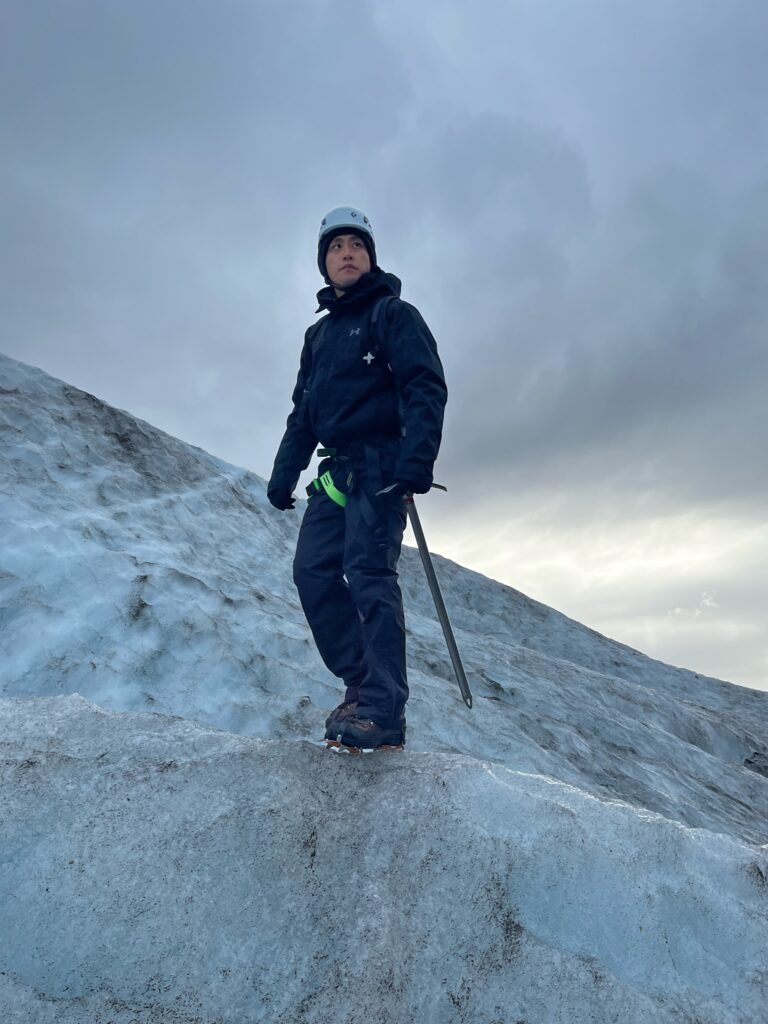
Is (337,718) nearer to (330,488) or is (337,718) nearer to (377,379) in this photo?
(330,488)

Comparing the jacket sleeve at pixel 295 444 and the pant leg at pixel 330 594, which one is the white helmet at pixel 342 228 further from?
the pant leg at pixel 330 594

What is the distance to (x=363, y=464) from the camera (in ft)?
14.0

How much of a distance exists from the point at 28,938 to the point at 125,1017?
1.60 ft

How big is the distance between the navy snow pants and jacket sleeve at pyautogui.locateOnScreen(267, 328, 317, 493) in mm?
418

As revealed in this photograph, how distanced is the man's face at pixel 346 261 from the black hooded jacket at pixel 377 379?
61 millimetres

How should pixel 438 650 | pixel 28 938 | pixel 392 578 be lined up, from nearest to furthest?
pixel 28 938
pixel 392 578
pixel 438 650

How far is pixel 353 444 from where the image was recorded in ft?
14.2

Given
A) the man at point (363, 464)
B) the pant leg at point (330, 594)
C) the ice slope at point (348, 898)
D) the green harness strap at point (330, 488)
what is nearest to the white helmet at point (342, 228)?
the man at point (363, 464)

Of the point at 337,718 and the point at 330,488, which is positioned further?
the point at 330,488

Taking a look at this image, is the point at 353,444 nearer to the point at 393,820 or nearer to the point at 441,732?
the point at 393,820

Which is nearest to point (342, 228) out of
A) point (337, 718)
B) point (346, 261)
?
point (346, 261)

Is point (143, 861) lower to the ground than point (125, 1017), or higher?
higher

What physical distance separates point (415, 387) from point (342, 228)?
4.01ft

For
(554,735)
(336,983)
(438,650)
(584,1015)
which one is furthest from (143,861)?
(438,650)
